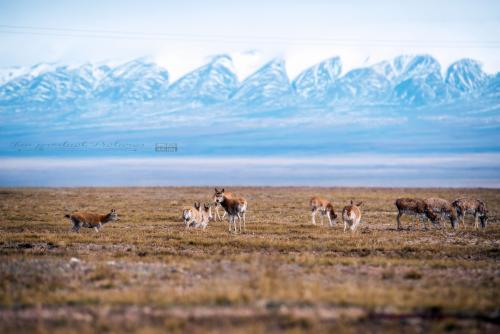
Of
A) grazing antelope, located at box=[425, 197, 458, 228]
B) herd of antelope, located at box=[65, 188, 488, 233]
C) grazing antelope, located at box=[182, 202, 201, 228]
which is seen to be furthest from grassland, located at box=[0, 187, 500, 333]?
grazing antelope, located at box=[425, 197, 458, 228]

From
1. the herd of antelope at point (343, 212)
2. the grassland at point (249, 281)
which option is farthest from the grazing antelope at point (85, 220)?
the grassland at point (249, 281)

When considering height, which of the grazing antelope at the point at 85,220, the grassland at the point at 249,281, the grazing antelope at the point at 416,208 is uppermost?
the grazing antelope at the point at 416,208

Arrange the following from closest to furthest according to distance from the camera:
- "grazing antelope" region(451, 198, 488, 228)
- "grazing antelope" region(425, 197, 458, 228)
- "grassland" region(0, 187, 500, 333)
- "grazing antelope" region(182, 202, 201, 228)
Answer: "grassland" region(0, 187, 500, 333) < "grazing antelope" region(182, 202, 201, 228) < "grazing antelope" region(425, 197, 458, 228) < "grazing antelope" region(451, 198, 488, 228)

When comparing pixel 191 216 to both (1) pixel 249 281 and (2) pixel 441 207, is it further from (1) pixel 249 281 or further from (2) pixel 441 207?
(1) pixel 249 281

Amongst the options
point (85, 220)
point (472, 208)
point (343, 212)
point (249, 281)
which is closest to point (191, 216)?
point (85, 220)

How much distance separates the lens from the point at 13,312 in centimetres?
1317

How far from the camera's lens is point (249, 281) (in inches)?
617

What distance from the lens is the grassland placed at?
489 inches

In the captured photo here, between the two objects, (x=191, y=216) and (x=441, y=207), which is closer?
(x=191, y=216)

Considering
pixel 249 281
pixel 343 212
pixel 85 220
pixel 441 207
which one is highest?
pixel 441 207

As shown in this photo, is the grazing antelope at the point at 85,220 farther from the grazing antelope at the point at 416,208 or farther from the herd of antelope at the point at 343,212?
the grazing antelope at the point at 416,208

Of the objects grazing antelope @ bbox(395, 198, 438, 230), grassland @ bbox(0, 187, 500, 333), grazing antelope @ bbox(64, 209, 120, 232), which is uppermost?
grazing antelope @ bbox(395, 198, 438, 230)

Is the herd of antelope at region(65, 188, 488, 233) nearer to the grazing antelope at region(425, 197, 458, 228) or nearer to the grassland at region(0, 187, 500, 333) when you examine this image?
the grazing antelope at region(425, 197, 458, 228)

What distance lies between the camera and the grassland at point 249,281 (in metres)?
12.4
